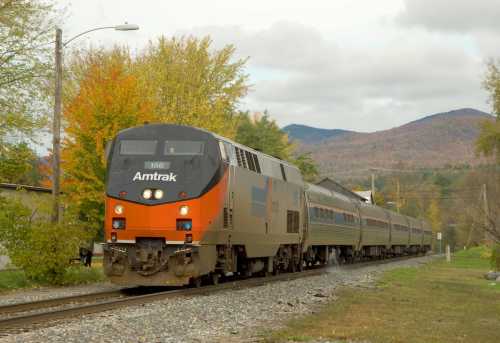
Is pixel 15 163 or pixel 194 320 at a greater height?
pixel 15 163

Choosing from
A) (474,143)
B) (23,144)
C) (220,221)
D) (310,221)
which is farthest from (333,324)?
(474,143)

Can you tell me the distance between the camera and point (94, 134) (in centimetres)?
2988

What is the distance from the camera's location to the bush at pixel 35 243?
62.9 feet

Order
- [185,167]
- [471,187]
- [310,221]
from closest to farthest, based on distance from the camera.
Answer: [185,167] → [310,221] → [471,187]

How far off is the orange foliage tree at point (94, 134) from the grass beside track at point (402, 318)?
13452 millimetres

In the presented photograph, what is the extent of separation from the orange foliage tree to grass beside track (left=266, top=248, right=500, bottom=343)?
13.5 meters

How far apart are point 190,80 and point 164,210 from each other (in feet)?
100

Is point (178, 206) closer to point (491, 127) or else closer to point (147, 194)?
point (147, 194)

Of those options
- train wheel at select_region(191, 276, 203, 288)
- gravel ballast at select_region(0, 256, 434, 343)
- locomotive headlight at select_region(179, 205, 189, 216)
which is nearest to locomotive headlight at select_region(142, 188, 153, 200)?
locomotive headlight at select_region(179, 205, 189, 216)

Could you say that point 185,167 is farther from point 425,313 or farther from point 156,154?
point 425,313

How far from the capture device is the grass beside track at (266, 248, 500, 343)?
1091 cm

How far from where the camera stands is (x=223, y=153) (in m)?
17.9

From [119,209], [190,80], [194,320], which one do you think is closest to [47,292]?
[119,209]

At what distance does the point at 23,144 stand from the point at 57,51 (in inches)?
135
